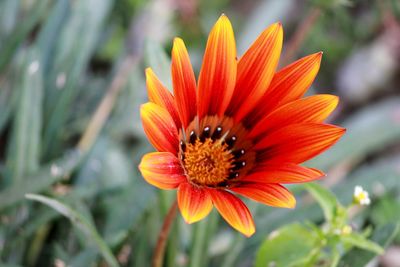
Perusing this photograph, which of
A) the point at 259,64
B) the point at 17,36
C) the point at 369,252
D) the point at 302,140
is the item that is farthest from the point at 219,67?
the point at 17,36

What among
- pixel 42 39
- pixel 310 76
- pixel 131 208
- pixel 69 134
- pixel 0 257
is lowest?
pixel 0 257

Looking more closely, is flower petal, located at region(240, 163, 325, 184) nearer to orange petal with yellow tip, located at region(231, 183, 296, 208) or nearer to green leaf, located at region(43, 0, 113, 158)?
orange petal with yellow tip, located at region(231, 183, 296, 208)

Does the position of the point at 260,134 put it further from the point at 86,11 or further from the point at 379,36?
the point at 379,36

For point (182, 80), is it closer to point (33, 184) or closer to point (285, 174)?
point (285, 174)

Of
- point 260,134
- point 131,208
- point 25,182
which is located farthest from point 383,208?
point 25,182

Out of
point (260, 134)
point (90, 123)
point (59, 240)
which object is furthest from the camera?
point (90, 123)

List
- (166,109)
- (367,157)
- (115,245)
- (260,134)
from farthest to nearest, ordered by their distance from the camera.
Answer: (367,157) < (115,245) < (260,134) < (166,109)

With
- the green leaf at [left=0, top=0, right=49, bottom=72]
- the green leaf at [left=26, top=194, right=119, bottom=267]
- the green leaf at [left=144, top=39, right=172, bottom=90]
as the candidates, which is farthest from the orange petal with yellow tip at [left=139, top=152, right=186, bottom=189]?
the green leaf at [left=0, top=0, right=49, bottom=72]
